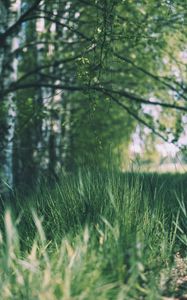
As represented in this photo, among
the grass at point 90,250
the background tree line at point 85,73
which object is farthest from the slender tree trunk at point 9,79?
the grass at point 90,250

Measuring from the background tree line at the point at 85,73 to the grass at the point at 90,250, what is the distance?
0.47m

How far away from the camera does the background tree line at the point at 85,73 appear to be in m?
5.83

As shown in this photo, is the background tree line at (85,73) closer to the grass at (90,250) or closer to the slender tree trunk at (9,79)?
the slender tree trunk at (9,79)

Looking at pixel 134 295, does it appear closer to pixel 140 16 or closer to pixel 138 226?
pixel 138 226

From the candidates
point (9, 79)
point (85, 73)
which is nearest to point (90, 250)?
point (85, 73)

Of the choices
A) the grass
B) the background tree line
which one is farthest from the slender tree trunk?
the grass

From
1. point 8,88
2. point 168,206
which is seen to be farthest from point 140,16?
point 168,206

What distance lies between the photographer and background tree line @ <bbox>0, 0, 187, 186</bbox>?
229 inches

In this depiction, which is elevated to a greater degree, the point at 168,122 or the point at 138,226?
the point at 168,122

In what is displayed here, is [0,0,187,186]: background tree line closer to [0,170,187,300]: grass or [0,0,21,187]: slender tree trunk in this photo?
[0,0,21,187]: slender tree trunk

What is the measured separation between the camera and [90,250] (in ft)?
10.2

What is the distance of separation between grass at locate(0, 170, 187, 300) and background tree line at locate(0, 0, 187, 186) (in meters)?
0.47

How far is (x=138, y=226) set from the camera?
12.0ft

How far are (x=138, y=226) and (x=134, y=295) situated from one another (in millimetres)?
951
